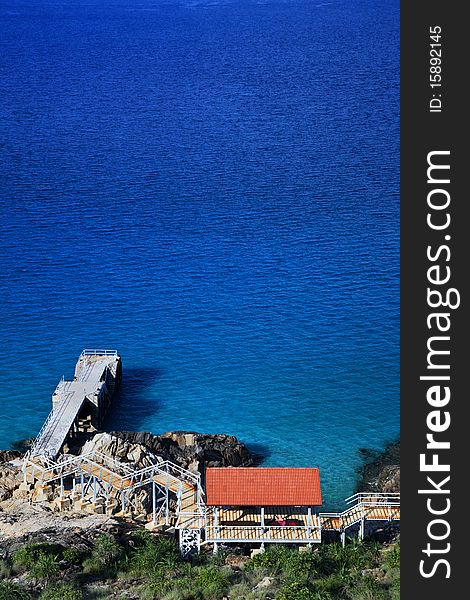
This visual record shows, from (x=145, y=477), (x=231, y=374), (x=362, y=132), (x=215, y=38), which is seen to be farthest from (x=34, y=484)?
(x=215, y=38)

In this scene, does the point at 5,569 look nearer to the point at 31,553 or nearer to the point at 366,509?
the point at 31,553

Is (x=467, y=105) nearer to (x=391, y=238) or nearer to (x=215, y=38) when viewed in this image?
(x=391, y=238)

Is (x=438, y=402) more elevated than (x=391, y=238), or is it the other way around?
Result: (x=391, y=238)

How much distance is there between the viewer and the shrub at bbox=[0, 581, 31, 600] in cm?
3112

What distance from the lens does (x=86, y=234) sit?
85875 mm

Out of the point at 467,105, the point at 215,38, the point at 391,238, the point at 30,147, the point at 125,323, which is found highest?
the point at 215,38

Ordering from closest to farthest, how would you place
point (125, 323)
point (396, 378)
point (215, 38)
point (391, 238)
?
point (396, 378) → point (125, 323) → point (391, 238) → point (215, 38)

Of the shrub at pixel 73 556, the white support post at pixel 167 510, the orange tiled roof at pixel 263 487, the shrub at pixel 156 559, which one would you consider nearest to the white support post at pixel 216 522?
the orange tiled roof at pixel 263 487

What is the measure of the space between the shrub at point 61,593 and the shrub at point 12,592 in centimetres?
54

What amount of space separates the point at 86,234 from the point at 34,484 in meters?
41.8

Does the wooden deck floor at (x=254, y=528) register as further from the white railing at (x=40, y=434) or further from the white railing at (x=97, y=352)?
the white railing at (x=97, y=352)

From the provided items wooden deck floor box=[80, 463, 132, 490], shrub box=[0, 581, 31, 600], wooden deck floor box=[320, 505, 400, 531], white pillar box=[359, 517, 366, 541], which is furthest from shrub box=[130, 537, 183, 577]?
white pillar box=[359, 517, 366, 541]

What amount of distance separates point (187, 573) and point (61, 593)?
5.21 metres

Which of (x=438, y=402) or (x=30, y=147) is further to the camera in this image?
(x=30, y=147)
